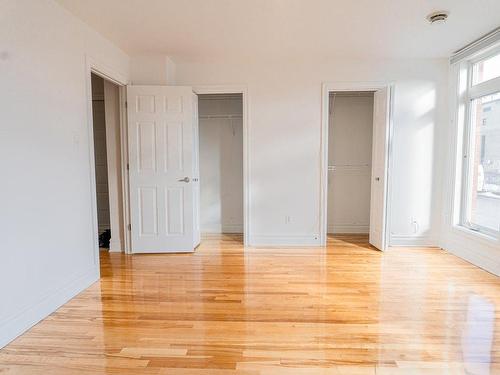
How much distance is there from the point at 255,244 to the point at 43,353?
2830mm

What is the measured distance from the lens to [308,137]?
167 inches

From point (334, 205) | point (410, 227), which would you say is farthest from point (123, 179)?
point (410, 227)

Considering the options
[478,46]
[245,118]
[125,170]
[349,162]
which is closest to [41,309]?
[125,170]

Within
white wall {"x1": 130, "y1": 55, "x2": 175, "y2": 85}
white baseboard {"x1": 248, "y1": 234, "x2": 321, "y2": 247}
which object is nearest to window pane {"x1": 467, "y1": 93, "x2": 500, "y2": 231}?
white baseboard {"x1": 248, "y1": 234, "x2": 321, "y2": 247}

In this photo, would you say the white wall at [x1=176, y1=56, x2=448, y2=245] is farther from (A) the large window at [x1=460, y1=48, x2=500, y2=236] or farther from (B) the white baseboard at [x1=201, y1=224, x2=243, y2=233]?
(B) the white baseboard at [x1=201, y1=224, x2=243, y2=233]

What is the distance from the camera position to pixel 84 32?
2.96 metres

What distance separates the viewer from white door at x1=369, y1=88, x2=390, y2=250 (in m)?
3.98

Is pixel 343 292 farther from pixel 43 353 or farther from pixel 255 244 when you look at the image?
pixel 43 353

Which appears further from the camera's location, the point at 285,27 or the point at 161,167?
the point at 161,167

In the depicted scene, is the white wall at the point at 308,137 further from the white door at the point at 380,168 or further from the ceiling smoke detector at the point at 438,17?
the ceiling smoke detector at the point at 438,17

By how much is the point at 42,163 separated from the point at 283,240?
3.06m

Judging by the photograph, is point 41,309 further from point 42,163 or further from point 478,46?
point 478,46

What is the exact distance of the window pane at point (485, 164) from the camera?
3.37 meters

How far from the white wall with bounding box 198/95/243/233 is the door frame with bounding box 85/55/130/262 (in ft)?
4.84
